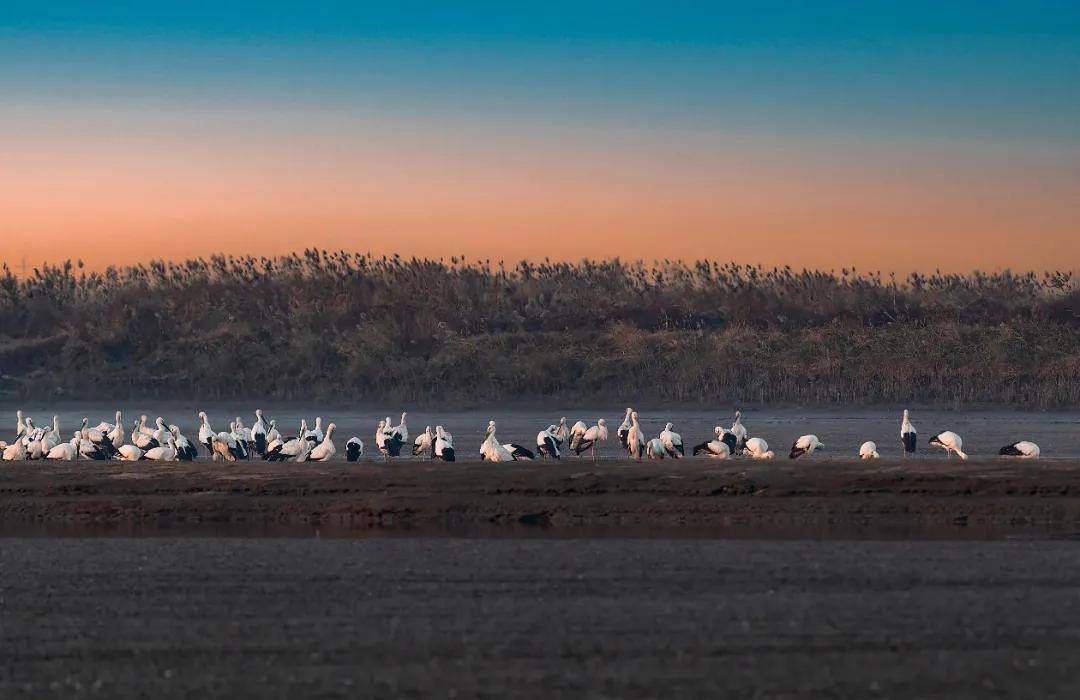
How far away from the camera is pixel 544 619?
12.2 meters

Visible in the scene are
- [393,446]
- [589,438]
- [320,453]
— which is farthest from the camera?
[589,438]

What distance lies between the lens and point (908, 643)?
11.2 meters

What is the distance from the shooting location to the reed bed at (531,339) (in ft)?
121

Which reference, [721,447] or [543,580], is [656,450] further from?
[543,580]

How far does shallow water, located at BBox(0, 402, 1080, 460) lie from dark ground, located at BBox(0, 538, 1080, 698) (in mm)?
9707

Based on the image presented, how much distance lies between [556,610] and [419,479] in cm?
787

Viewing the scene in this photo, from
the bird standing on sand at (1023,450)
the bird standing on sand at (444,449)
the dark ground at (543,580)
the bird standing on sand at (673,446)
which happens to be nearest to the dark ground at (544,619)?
the dark ground at (543,580)

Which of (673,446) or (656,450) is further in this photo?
(673,446)

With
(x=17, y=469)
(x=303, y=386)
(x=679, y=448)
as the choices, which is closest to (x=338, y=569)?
(x=17, y=469)

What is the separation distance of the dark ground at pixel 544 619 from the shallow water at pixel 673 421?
9707mm

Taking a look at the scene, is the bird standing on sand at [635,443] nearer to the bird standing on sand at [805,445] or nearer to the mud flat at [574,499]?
the bird standing on sand at [805,445]

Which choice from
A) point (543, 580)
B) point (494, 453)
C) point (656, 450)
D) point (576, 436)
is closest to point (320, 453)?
point (494, 453)

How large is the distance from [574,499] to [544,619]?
711cm

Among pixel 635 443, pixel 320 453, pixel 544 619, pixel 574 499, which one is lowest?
pixel 544 619
